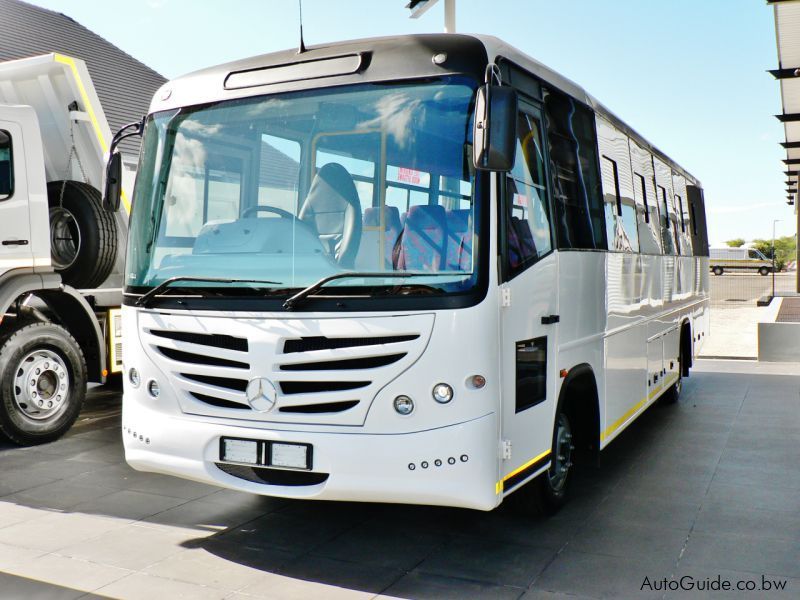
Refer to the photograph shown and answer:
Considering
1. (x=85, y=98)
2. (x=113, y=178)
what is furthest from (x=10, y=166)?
(x=113, y=178)

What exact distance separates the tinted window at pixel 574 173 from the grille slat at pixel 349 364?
1.42 m

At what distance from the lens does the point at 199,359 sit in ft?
14.5

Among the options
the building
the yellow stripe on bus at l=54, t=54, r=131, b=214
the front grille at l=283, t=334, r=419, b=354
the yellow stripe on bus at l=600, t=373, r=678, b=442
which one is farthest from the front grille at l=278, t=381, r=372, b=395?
the building

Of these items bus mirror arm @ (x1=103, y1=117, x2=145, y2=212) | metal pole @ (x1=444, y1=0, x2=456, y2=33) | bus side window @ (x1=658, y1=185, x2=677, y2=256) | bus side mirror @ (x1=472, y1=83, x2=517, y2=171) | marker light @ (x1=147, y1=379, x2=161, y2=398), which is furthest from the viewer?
metal pole @ (x1=444, y1=0, x2=456, y2=33)

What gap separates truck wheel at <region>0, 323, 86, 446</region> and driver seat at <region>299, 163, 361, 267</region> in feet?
13.3

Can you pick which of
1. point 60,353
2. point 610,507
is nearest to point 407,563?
point 610,507

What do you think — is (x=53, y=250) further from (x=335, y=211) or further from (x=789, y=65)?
(x=789, y=65)

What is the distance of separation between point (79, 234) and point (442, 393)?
199 inches

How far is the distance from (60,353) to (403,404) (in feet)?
15.4

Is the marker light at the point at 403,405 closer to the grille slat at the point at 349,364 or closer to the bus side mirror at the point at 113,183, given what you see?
the grille slat at the point at 349,364

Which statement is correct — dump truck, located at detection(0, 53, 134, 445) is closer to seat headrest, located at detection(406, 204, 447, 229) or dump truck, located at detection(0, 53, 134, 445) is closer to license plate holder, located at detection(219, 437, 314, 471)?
license plate holder, located at detection(219, 437, 314, 471)

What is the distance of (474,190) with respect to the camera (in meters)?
4.04

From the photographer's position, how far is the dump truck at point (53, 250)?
7.12 m

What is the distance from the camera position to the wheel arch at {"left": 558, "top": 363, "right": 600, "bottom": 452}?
5.40 m
